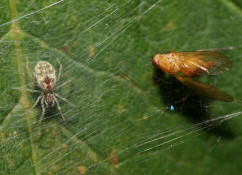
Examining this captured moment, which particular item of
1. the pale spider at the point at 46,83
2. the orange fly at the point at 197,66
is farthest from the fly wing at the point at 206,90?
the pale spider at the point at 46,83

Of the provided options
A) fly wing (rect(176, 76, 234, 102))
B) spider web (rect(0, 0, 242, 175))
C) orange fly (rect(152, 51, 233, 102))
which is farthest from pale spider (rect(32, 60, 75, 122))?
fly wing (rect(176, 76, 234, 102))

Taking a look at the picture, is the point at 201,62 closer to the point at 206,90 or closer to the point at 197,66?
the point at 197,66

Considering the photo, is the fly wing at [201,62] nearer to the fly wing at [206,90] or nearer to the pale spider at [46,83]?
the fly wing at [206,90]

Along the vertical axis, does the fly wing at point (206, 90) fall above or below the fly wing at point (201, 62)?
below

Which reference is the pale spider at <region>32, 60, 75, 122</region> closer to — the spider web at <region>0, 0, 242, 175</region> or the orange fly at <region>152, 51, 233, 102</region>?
the spider web at <region>0, 0, 242, 175</region>

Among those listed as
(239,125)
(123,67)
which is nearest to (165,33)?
(123,67)

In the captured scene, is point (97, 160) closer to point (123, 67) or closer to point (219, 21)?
point (123, 67)
